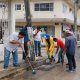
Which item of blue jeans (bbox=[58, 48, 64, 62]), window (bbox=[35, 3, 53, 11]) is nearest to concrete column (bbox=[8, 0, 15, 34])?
blue jeans (bbox=[58, 48, 64, 62])

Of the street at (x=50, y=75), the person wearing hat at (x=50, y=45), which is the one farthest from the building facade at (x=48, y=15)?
the street at (x=50, y=75)

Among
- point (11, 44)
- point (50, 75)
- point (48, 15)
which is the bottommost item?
point (50, 75)

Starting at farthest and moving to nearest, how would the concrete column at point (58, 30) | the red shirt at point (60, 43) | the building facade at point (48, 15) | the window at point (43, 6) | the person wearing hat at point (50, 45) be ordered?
the concrete column at point (58, 30) → the window at point (43, 6) → the building facade at point (48, 15) → the person wearing hat at point (50, 45) → the red shirt at point (60, 43)

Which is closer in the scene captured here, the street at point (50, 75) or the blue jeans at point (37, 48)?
the street at point (50, 75)

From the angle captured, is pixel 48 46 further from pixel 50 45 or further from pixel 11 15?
pixel 11 15

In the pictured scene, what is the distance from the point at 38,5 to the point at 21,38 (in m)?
30.5

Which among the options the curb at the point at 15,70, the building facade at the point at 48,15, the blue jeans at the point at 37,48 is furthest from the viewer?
the building facade at the point at 48,15

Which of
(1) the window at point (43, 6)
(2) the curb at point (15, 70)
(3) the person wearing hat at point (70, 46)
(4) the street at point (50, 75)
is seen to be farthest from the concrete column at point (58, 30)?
(3) the person wearing hat at point (70, 46)

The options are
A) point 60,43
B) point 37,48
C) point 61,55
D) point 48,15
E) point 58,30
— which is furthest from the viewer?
point 58,30

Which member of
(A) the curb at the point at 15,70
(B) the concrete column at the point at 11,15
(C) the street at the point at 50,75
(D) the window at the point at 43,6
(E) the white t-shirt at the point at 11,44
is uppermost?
(D) the window at the point at 43,6

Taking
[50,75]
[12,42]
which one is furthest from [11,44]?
[50,75]

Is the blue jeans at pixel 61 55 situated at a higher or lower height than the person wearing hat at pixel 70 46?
lower

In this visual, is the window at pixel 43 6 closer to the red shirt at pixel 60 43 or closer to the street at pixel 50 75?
the red shirt at pixel 60 43

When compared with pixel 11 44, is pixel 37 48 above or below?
below
